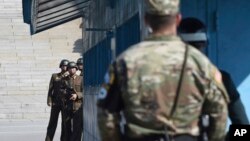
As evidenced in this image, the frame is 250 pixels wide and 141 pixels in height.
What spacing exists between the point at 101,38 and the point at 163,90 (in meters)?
8.52

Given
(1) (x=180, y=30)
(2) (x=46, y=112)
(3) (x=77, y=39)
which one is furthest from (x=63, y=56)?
(1) (x=180, y=30)

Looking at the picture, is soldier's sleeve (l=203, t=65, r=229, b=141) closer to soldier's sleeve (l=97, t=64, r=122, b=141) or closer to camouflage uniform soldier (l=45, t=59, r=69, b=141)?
soldier's sleeve (l=97, t=64, r=122, b=141)

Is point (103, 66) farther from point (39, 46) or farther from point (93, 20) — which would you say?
point (39, 46)

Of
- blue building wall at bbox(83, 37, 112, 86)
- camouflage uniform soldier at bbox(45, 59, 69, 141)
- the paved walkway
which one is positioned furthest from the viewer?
the paved walkway

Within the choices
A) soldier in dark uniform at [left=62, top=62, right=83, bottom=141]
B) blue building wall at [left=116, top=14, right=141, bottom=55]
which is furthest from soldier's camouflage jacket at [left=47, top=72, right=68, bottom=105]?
blue building wall at [left=116, top=14, right=141, bottom=55]

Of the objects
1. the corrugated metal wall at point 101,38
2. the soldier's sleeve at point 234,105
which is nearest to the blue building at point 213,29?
the corrugated metal wall at point 101,38

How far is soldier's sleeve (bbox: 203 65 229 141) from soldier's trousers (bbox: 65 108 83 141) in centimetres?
1154

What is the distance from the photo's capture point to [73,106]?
16672mm

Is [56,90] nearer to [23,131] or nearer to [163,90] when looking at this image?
[23,131]

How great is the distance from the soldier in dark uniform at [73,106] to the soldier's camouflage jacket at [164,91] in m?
11.3

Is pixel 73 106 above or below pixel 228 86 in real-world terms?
below

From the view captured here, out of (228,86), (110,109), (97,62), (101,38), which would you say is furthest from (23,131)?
(110,109)

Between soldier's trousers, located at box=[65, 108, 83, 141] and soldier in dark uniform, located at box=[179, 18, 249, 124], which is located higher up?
soldier in dark uniform, located at box=[179, 18, 249, 124]

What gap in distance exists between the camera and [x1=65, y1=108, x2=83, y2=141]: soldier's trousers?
54.5ft
